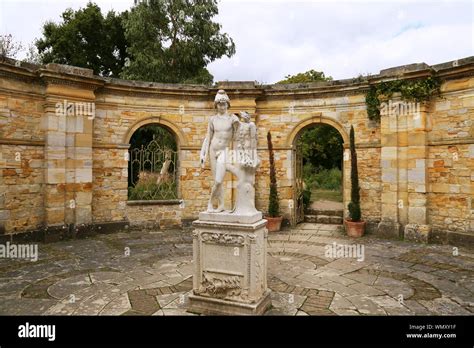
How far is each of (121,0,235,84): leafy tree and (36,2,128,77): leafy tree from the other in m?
3.44

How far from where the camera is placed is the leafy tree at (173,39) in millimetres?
15727

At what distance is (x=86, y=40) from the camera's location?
19.1 meters

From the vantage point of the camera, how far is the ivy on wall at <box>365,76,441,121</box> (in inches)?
344

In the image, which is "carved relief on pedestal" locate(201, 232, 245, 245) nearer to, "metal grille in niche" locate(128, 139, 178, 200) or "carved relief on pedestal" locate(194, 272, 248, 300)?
"carved relief on pedestal" locate(194, 272, 248, 300)

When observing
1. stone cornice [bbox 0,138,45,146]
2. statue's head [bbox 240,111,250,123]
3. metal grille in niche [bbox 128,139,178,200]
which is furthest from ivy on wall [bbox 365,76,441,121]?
stone cornice [bbox 0,138,45,146]

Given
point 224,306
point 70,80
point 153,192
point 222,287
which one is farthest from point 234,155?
point 153,192

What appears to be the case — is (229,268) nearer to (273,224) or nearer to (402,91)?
(273,224)

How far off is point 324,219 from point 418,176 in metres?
3.64

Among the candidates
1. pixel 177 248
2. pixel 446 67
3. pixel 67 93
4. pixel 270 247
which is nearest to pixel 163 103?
pixel 67 93

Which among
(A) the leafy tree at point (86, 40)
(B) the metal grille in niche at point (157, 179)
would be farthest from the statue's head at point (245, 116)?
(A) the leafy tree at point (86, 40)

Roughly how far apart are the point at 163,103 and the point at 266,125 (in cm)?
345

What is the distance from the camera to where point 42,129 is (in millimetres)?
9078

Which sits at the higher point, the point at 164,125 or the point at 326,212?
the point at 164,125
